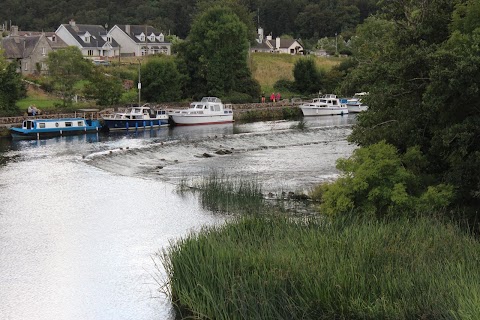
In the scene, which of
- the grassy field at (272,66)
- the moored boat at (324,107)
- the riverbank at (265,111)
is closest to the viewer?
the riverbank at (265,111)

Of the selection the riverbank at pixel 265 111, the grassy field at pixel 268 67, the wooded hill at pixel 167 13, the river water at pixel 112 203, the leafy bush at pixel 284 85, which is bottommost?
the river water at pixel 112 203

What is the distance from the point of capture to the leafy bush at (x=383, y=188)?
2192cm

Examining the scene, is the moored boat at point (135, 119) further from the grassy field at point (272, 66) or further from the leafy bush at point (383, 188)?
the leafy bush at point (383, 188)

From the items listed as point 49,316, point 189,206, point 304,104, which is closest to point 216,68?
point 304,104

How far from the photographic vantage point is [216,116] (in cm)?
6569

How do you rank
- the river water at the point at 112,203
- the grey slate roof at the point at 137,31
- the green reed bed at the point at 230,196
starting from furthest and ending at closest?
1. the grey slate roof at the point at 137,31
2. the green reed bed at the point at 230,196
3. the river water at the point at 112,203

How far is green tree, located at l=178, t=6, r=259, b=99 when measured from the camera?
76125 millimetres

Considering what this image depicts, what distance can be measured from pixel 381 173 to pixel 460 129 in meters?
2.67

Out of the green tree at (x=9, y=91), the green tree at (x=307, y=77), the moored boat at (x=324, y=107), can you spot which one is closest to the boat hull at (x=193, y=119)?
the moored boat at (x=324, y=107)

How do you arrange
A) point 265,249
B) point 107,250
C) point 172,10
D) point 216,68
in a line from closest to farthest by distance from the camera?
1. point 265,249
2. point 107,250
3. point 216,68
4. point 172,10

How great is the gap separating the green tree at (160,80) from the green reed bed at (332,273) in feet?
171

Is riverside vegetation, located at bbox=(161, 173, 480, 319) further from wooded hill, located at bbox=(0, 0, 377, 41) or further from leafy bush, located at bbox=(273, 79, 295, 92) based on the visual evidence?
wooded hill, located at bbox=(0, 0, 377, 41)

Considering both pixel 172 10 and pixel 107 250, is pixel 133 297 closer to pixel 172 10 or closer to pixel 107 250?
pixel 107 250

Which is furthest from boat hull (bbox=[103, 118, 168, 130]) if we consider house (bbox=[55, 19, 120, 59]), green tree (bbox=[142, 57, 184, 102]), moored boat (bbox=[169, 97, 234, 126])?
house (bbox=[55, 19, 120, 59])
